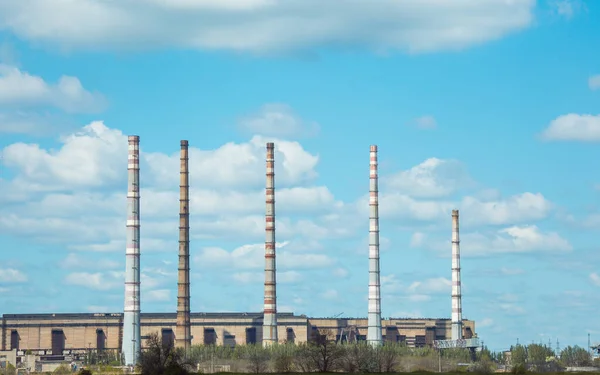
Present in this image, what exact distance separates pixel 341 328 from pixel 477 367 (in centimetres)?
2911

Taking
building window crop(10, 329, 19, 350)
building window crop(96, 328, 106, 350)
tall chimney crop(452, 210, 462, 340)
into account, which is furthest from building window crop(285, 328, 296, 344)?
building window crop(10, 329, 19, 350)

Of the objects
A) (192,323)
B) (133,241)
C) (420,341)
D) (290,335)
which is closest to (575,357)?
(420,341)

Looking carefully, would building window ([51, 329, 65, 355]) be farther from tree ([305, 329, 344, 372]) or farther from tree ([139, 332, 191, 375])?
tree ([305, 329, 344, 372])

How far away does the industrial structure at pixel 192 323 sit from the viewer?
3489 inches

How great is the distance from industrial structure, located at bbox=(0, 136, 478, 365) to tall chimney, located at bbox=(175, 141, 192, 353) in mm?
87

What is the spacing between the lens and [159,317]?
107 meters

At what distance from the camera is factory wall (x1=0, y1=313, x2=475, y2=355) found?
103 metres

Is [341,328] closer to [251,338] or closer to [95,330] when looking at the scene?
[251,338]

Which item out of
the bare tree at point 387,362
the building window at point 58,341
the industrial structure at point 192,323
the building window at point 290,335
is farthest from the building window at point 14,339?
the bare tree at point 387,362

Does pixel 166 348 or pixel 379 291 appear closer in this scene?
pixel 166 348

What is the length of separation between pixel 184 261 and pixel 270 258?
308 inches

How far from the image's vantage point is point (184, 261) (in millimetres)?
92562

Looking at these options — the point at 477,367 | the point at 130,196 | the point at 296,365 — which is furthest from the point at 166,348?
the point at 477,367

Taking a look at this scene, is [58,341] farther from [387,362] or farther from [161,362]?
[387,362]
